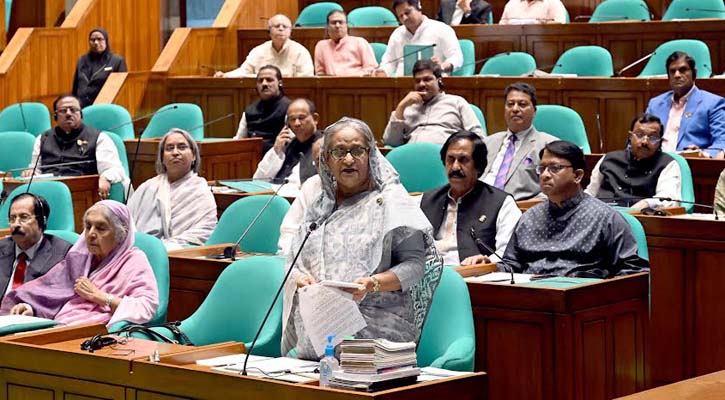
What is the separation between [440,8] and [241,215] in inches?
199

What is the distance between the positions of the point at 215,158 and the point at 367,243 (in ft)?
14.5

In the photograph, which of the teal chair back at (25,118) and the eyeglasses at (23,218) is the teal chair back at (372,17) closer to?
the teal chair back at (25,118)

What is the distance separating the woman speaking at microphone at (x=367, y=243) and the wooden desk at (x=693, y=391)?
1.50 meters

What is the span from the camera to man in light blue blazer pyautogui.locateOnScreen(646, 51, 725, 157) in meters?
7.00

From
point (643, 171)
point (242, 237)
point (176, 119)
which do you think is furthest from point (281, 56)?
point (242, 237)

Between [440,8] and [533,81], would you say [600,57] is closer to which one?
[533,81]

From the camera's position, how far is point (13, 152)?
812cm

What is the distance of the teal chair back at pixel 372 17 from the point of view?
10.5 metres

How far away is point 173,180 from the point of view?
603 centimetres

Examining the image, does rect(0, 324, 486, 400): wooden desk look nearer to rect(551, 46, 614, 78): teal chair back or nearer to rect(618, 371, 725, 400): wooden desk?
rect(618, 371, 725, 400): wooden desk

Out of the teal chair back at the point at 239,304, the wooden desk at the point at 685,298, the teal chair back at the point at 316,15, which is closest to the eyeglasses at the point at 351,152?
the teal chair back at the point at 239,304

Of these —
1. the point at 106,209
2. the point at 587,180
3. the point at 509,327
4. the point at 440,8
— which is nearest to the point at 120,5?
the point at 440,8

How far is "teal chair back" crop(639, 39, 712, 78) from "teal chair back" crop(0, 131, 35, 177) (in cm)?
374

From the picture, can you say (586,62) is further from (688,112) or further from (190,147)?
(190,147)
